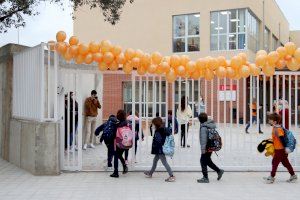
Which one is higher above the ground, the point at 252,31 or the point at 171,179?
the point at 252,31

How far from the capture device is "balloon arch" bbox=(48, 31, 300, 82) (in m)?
10.1

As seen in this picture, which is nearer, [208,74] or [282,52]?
[282,52]

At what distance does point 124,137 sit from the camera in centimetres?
981

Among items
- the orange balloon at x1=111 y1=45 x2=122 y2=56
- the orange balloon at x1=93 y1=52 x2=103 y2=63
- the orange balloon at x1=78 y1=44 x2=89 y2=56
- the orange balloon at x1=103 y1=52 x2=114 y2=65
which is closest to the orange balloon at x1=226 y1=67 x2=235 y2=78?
the orange balloon at x1=111 y1=45 x2=122 y2=56

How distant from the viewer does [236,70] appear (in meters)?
10.2

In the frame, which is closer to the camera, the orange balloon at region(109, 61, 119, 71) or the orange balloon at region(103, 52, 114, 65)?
the orange balloon at region(103, 52, 114, 65)

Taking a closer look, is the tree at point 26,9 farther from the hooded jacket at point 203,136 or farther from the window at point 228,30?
the window at point 228,30

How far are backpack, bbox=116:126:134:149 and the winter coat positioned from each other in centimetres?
62

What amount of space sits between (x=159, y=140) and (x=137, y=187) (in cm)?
110

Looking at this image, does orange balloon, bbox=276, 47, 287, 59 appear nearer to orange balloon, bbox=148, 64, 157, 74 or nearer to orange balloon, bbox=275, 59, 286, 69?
orange balloon, bbox=275, 59, 286, 69

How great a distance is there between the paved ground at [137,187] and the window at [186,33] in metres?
19.8

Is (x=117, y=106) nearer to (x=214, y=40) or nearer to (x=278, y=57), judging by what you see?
(x=214, y=40)

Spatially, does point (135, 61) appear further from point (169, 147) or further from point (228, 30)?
point (228, 30)

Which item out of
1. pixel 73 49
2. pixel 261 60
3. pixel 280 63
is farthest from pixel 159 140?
pixel 280 63
